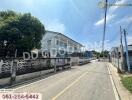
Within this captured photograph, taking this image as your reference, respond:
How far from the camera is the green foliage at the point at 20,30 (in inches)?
837

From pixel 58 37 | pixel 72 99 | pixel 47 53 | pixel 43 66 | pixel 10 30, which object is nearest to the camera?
pixel 72 99

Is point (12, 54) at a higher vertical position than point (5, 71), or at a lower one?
higher

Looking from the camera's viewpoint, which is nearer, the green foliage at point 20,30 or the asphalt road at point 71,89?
the asphalt road at point 71,89

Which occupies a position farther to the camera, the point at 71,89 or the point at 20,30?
the point at 20,30

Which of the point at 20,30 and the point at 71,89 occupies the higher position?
the point at 20,30

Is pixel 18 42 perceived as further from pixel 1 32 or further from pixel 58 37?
pixel 58 37

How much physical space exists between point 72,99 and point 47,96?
1489 mm

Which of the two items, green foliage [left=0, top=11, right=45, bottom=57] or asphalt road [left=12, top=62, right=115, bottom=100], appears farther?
green foliage [left=0, top=11, right=45, bottom=57]

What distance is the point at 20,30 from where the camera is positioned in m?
22.0

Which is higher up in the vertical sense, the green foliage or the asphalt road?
the green foliage

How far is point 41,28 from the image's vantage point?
969 inches

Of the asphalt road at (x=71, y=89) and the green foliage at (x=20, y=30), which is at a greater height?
the green foliage at (x=20, y=30)

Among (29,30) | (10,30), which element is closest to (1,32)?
(10,30)

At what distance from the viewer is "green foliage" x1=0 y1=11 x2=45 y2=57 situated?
21.3 m
